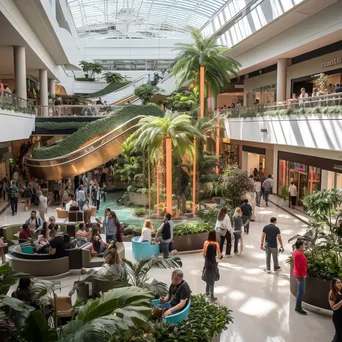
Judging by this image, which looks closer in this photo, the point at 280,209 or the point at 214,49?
the point at 280,209

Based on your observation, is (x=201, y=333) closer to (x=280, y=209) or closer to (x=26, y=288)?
(x=26, y=288)

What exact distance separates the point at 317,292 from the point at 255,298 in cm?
135

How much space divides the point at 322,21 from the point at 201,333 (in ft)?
53.6

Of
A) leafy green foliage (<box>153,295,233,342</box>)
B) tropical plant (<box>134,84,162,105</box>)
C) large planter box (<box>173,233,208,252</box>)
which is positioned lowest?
large planter box (<box>173,233,208,252</box>)

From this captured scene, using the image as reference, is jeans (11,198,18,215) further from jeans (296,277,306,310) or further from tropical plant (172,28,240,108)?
jeans (296,277,306,310)

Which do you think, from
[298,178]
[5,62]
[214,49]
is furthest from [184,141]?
[5,62]

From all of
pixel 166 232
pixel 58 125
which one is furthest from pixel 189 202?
pixel 58 125

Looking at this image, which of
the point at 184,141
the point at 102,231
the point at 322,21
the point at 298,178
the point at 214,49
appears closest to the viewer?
the point at 102,231

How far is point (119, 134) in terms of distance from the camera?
A: 25.8 meters

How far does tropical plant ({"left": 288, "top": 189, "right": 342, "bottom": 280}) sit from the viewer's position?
30.4 feet

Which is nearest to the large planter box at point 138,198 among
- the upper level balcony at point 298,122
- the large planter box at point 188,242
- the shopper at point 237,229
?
the upper level balcony at point 298,122

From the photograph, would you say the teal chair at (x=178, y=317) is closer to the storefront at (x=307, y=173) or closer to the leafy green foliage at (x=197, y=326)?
the leafy green foliage at (x=197, y=326)

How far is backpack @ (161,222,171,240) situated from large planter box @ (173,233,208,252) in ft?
3.79

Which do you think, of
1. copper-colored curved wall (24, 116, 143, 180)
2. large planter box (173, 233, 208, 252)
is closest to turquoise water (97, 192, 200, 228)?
copper-colored curved wall (24, 116, 143, 180)
